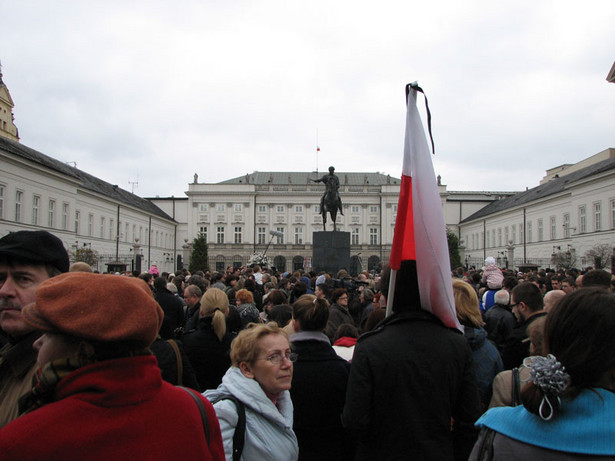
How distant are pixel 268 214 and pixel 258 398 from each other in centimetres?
7206

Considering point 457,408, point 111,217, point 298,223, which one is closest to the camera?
point 457,408

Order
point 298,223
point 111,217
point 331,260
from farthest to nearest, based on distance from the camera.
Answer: point 298,223 → point 111,217 → point 331,260

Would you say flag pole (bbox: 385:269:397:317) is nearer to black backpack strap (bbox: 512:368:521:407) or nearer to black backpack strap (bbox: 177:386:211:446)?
black backpack strap (bbox: 512:368:521:407)

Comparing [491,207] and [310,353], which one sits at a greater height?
[491,207]

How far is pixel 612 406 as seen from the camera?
5.23ft

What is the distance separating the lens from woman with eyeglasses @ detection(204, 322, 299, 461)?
8.39ft

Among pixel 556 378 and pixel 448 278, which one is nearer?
pixel 556 378

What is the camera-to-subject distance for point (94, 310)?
1537 mm

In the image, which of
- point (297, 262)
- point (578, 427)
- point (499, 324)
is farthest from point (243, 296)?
point (297, 262)

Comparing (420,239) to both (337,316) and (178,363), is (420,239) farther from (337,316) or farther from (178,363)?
(337,316)

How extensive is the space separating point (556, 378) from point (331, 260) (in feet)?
59.5

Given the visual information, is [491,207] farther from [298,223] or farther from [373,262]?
[298,223]

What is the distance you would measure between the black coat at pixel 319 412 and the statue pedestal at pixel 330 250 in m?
16.1

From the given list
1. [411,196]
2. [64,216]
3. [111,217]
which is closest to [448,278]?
[411,196]
